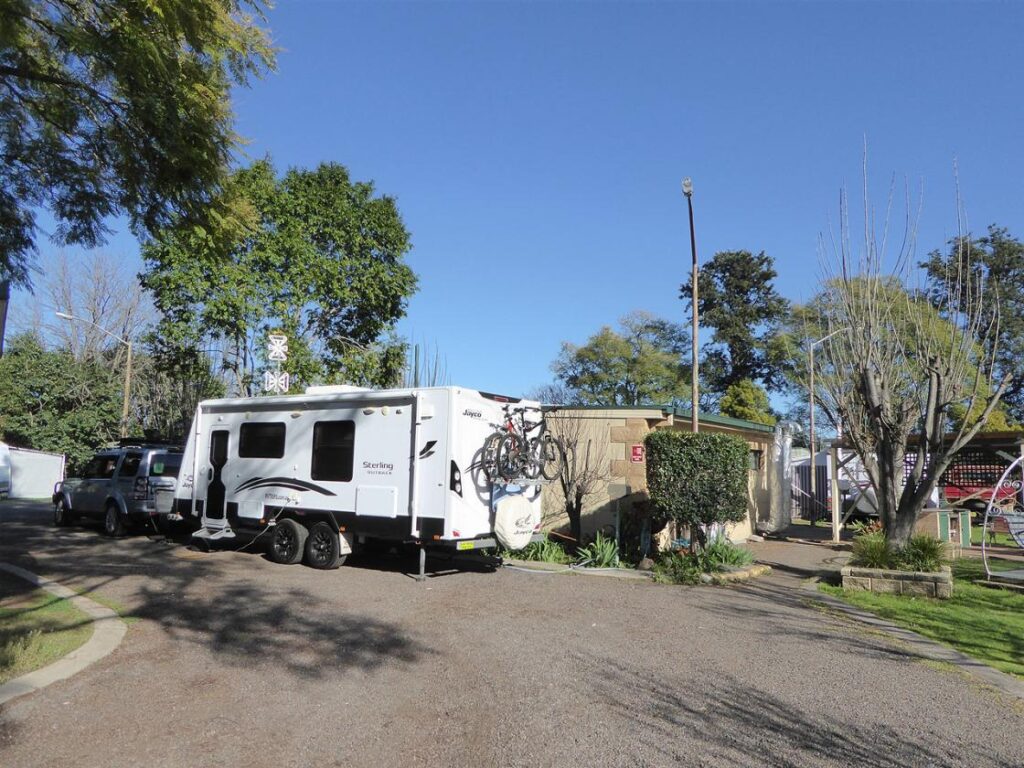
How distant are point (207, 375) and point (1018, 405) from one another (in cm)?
4021

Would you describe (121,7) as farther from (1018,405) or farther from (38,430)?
(1018,405)

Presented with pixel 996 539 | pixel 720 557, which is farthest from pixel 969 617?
pixel 996 539

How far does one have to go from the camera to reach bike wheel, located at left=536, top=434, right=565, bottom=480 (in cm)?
1187

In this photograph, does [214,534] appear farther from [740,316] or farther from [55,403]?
[740,316]

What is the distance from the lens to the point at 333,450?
11469mm

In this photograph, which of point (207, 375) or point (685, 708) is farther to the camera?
point (207, 375)

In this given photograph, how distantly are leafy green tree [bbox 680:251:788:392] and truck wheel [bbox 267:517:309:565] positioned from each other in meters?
41.0

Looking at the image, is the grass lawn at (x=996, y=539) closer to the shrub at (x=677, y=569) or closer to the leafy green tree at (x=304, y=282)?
the shrub at (x=677, y=569)

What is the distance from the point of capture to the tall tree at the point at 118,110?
7309mm

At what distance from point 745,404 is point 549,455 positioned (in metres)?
31.5

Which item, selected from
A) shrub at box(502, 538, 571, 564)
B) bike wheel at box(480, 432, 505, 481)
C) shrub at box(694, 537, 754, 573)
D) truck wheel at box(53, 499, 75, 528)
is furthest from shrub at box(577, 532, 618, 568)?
truck wheel at box(53, 499, 75, 528)

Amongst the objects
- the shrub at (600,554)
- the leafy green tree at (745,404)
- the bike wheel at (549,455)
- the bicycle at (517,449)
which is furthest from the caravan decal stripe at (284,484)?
the leafy green tree at (745,404)

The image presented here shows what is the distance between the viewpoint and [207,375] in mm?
22391

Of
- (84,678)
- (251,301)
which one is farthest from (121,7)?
(251,301)
